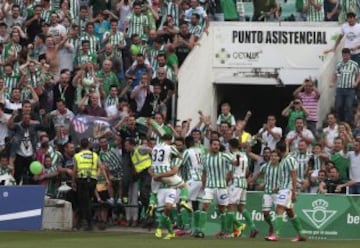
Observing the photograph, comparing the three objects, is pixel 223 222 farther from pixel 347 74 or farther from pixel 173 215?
pixel 347 74

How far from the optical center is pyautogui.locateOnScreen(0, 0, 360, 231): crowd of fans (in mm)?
26812

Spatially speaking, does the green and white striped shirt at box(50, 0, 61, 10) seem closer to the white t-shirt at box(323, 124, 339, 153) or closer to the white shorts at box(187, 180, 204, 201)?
the white shorts at box(187, 180, 204, 201)

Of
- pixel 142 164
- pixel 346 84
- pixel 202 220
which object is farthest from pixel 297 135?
pixel 202 220

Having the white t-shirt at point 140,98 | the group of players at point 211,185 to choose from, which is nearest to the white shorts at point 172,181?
the group of players at point 211,185

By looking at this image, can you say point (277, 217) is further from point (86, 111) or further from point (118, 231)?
point (86, 111)

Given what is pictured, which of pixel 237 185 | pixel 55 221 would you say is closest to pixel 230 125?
pixel 237 185

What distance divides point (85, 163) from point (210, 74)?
4947 millimetres

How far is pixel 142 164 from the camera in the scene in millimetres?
27094

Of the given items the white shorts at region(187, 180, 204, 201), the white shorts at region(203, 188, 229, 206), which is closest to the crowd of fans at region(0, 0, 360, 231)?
the white shorts at region(187, 180, 204, 201)

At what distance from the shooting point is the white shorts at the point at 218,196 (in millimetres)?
24688

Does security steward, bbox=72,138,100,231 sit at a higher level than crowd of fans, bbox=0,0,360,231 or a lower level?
lower

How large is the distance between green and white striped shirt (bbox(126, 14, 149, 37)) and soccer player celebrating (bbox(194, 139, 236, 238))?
5.91 m

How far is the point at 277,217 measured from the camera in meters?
24.2

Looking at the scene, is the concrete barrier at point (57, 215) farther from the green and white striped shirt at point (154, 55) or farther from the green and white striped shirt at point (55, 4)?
the green and white striped shirt at point (55, 4)
